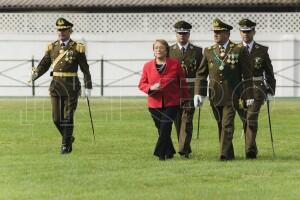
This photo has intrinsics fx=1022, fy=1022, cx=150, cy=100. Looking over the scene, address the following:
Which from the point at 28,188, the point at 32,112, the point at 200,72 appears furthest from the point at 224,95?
the point at 32,112

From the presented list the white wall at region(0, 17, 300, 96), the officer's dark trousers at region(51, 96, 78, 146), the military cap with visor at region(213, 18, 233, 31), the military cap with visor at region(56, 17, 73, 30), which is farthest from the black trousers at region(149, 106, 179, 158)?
the white wall at region(0, 17, 300, 96)

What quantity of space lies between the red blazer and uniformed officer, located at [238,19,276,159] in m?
1.06

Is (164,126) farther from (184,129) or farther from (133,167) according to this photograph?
(133,167)

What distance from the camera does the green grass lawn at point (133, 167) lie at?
10711mm

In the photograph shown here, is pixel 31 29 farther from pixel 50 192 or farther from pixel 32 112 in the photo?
pixel 50 192

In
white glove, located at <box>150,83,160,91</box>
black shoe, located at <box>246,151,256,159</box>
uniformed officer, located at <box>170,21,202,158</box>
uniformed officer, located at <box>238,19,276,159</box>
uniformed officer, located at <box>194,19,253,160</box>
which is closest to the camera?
white glove, located at <box>150,83,160,91</box>

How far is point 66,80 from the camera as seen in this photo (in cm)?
1497

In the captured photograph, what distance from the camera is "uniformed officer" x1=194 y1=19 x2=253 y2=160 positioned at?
1375 cm

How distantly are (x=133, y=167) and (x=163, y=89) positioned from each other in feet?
4.69

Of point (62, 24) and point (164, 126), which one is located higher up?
point (62, 24)

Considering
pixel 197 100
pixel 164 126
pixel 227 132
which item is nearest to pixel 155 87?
pixel 164 126

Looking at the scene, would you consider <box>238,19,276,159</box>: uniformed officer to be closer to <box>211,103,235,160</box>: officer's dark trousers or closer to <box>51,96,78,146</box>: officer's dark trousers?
<box>211,103,235,160</box>: officer's dark trousers

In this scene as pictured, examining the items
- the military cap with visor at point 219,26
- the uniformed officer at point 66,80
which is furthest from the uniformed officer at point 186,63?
the uniformed officer at point 66,80

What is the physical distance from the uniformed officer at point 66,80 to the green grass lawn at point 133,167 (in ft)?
1.44
